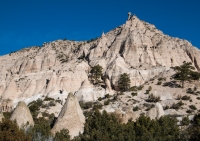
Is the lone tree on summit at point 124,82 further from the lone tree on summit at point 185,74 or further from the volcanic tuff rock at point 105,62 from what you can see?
the lone tree on summit at point 185,74

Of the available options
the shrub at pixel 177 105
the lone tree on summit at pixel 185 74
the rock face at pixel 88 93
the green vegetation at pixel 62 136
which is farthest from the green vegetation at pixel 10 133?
the lone tree on summit at pixel 185 74

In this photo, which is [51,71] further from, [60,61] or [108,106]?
[108,106]

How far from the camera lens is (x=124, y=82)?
57688 mm

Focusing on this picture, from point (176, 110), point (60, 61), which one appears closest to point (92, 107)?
point (176, 110)

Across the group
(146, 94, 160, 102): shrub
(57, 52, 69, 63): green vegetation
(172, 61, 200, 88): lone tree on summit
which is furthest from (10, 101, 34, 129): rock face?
(57, 52, 69, 63): green vegetation

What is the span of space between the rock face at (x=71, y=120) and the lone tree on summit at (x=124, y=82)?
26.9 metres

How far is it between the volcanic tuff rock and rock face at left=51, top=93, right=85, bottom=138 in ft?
95.6

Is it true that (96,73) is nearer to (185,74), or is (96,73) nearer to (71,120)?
(185,74)

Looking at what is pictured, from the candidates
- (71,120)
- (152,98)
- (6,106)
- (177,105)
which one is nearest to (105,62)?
(152,98)

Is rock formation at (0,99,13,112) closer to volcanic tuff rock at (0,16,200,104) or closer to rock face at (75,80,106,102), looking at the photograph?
volcanic tuff rock at (0,16,200,104)

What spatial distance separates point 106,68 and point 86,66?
5687 mm

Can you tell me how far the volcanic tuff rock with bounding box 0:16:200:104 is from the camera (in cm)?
6353

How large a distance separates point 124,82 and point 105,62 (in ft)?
39.0

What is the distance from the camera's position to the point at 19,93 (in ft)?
220
